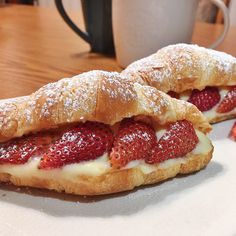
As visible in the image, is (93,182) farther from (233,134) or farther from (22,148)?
(233,134)

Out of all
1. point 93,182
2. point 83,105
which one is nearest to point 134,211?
point 93,182

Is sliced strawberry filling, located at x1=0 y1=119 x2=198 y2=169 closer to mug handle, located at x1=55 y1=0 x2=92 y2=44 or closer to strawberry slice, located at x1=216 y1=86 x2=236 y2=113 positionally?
strawberry slice, located at x1=216 y1=86 x2=236 y2=113

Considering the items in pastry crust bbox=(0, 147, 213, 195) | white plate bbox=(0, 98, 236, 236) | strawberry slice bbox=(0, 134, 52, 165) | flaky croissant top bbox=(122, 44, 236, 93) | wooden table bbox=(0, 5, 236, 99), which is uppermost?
flaky croissant top bbox=(122, 44, 236, 93)

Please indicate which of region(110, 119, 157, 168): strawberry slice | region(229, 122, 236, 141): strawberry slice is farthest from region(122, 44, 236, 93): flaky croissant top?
region(110, 119, 157, 168): strawberry slice

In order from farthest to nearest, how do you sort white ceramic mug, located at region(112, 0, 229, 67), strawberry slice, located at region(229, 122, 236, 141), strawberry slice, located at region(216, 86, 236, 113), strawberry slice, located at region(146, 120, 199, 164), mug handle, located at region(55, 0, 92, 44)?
mug handle, located at region(55, 0, 92, 44), white ceramic mug, located at region(112, 0, 229, 67), strawberry slice, located at region(216, 86, 236, 113), strawberry slice, located at region(229, 122, 236, 141), strawberry slice, located at region(146, 120, 199, 164)

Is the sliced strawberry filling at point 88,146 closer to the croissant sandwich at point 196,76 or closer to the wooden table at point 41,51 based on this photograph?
the croissant sandwich at point 196,76

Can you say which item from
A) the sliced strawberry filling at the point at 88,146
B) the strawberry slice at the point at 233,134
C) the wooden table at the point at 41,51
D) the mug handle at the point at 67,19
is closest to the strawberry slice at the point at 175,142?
the sliced strawberry filling at the point at 88,146
